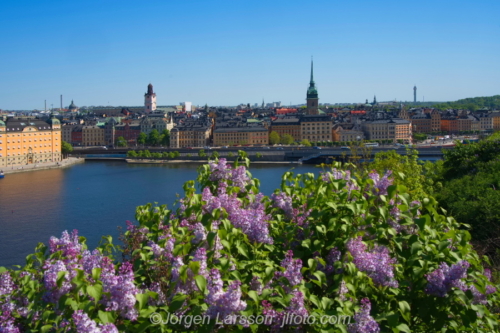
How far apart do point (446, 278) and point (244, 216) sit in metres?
1.00

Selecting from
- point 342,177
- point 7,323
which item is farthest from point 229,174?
point 7,323

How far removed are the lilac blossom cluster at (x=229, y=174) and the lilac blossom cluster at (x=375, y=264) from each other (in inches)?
41.2

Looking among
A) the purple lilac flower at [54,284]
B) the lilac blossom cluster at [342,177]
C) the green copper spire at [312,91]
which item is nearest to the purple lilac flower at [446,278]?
the lilac blossom cluster at [342,177]

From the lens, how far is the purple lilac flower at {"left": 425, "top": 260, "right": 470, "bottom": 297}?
96.4 inches

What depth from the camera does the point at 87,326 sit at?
6.89ft

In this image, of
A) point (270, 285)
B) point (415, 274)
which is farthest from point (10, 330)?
point (415, 274)

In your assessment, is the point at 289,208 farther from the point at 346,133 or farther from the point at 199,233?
the point at 346,133

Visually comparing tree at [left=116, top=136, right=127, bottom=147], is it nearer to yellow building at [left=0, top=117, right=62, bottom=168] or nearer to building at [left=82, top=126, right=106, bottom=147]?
building at [left=82, top=126, right=106, bottom=147]

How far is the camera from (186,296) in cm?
242

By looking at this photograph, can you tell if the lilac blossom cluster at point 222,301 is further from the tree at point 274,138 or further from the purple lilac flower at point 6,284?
the tree at point 274,138

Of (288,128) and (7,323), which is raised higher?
(288,128)

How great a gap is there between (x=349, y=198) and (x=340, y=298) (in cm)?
79

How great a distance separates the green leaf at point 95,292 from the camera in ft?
7.32

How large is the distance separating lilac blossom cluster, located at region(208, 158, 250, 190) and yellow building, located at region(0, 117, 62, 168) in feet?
94.3
